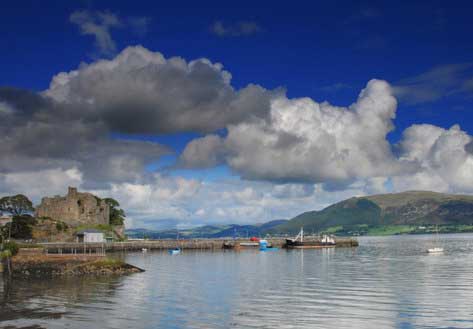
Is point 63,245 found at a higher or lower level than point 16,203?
lower

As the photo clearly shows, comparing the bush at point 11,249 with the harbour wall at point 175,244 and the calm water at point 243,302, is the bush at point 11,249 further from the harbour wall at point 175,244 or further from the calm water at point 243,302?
the harbour wall at point 175,244

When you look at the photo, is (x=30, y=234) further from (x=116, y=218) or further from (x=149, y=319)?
(x=149, y=319)

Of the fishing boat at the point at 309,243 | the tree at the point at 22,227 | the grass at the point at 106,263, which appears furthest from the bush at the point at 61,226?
the grass at the point at 106,263

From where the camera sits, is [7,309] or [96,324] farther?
[7,309]

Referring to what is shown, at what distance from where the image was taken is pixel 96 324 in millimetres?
30766

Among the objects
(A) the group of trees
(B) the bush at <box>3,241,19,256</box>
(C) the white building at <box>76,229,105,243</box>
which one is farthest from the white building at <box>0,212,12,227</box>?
(B) the bush at <box>3,241,19,256</box>

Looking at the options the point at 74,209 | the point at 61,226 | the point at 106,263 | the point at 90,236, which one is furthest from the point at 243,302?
the point at 74,209

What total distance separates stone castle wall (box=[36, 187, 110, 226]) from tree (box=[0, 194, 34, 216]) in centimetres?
811

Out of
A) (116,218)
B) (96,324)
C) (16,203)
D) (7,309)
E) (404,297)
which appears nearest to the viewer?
(96,324)

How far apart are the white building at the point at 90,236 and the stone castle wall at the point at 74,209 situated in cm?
878

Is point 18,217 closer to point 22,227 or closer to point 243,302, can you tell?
point 22,227

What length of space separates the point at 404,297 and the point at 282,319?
14.3 m

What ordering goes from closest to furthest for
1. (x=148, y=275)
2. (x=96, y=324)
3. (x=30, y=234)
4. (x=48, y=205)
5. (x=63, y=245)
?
(x=96, y=324) → (x=148, y=275) → (x=63, y=245) → (x=30, y=234) → (x=48, y=205)

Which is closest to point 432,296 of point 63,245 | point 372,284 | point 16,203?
point 372,284
